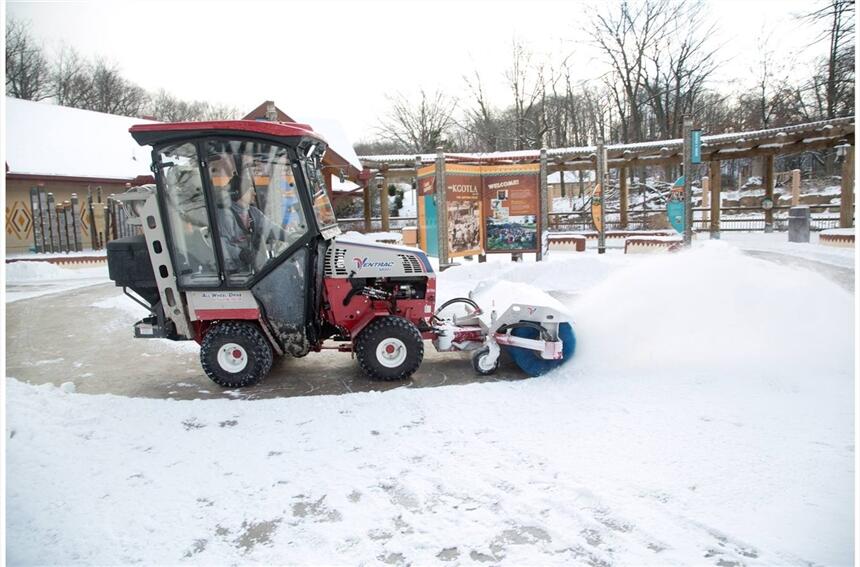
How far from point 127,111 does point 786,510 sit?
46.3 meters

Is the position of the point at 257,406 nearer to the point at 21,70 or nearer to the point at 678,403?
the point at 21,70

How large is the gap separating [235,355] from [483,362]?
236 centimetres

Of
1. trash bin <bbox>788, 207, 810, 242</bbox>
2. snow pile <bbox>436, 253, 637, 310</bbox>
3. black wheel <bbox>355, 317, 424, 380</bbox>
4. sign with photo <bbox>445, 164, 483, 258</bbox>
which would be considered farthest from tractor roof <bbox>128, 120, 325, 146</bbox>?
trash bin <bbox>788, 207, 810, 242</bbox>

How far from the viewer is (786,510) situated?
9.57 feet

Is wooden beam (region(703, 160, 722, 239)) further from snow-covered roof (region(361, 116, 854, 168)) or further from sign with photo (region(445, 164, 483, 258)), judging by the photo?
sign with photo (region(445, 164, 483, 258))

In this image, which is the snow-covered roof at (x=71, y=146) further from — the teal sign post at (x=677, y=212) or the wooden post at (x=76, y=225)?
the teal sign post at (x=677, y=212)

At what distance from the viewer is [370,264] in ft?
18.2

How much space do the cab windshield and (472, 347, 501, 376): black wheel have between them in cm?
187

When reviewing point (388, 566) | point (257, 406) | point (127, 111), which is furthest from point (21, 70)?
point (127, 111)

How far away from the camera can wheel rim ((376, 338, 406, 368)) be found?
5.38 meters

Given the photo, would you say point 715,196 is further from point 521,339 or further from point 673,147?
point 521,339

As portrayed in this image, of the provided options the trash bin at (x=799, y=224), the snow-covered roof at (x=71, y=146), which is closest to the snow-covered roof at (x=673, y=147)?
the trash bin at (x=799, y=224)

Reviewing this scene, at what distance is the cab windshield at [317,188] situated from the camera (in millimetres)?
5379

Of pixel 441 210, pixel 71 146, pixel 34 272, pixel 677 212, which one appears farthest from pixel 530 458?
pixel 71 146
